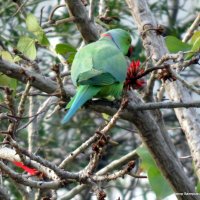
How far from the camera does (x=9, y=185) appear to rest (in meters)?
4.89

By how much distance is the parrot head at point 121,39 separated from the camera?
11.0 ft

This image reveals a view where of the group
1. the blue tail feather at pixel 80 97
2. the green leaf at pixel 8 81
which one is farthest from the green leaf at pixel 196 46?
the green leaf at pixel 8 81

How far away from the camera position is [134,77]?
264 centimetres

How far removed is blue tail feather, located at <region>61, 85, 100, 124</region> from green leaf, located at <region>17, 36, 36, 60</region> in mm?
214

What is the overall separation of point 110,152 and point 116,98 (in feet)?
8.73

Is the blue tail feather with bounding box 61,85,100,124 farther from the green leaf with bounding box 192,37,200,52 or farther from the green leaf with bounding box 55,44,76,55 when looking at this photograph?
the green leaf with bounding box 192,37,200,52

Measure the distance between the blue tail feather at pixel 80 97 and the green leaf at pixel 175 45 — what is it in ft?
1.03

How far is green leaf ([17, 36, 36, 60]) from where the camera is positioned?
2.71 metres

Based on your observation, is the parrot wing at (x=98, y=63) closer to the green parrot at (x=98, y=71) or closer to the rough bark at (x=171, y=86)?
the green parrot at (x=98, y=71)

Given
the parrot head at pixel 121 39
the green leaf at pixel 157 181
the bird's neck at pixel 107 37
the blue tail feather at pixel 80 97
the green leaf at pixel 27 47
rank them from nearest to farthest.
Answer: the blue tail feather at pixel 80 97 < the green leaf at pixel 27 47 < the green leaf at pixel 157 181 < the bird's neck at pixel 107 37 < the parrot head at pixel 121 39

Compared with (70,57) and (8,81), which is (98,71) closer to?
(70,57)

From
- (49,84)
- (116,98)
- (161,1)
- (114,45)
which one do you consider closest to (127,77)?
(116,98)

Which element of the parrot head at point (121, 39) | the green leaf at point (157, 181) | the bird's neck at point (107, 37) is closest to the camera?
the green leaf at point (157, 181)

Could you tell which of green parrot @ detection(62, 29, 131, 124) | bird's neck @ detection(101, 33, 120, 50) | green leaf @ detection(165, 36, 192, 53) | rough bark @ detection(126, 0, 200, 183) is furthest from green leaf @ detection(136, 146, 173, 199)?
bird's neck @ detection(101, 33, 120, 50)
